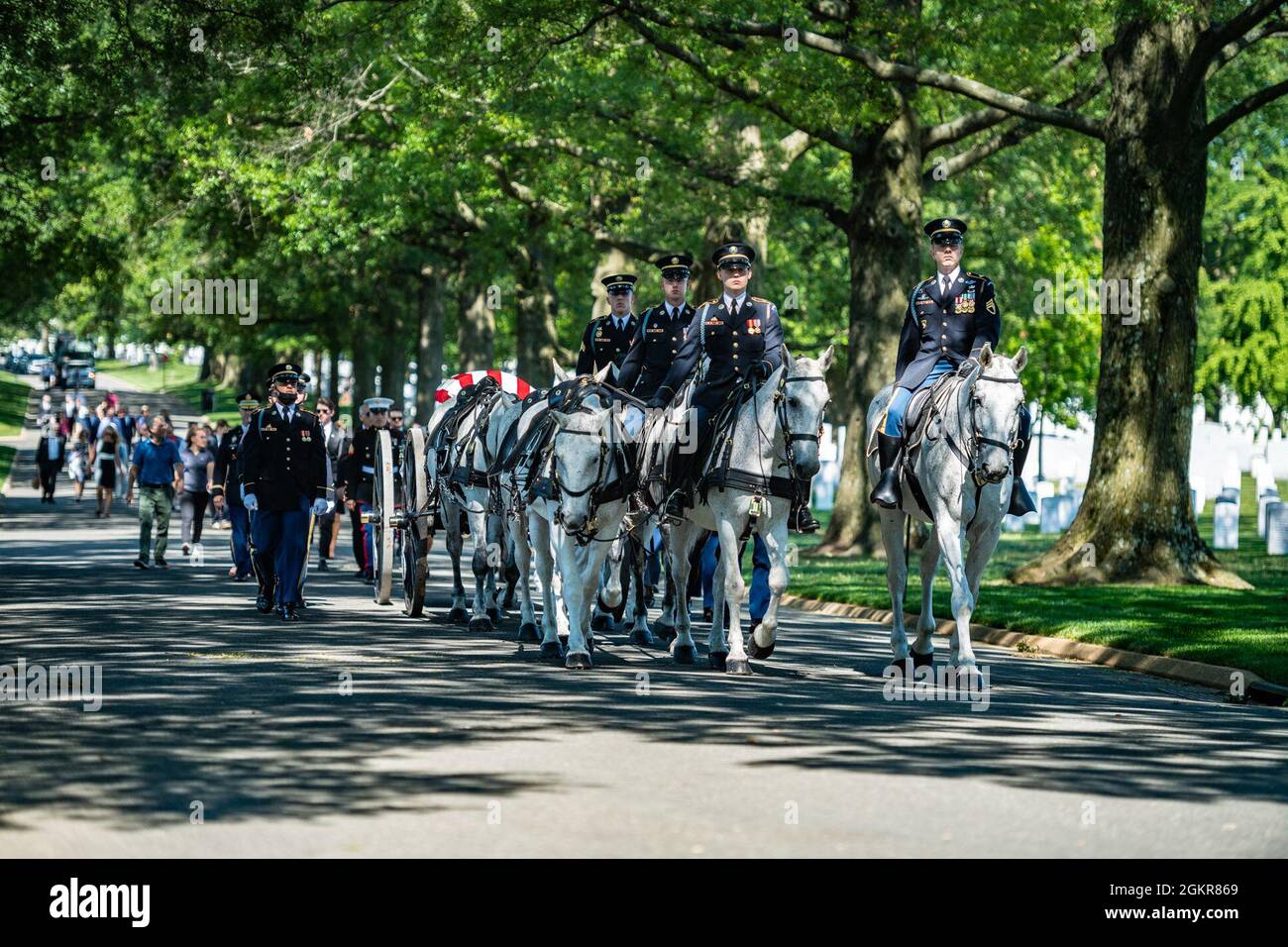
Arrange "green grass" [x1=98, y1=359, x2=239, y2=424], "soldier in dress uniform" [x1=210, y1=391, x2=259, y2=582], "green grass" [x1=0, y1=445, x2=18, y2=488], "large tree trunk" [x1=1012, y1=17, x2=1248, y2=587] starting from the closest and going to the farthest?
"large tree trunk" [x1=1012, y1=17, x2=1248, y2=587]
"soldier in dress uniform" [x1=210, y1=391, x2=259, y2=582]
"green grass" [x1=0, y1=445, x2=18, y2=488]
"green grass" [x1=98, y1=359, x2=239, y2=424]

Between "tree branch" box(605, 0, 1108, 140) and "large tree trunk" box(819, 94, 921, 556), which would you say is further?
"large tree trunk" box(819, 94, 921, 556)

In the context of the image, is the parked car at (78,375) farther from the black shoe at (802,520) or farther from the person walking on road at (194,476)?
the black shoe at (802,520)

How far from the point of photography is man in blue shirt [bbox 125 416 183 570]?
25.3 m

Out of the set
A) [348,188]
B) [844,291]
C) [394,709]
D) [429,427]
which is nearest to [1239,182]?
[844,291]

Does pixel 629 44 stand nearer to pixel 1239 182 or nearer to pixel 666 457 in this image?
pixel 666 457

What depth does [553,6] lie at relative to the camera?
24.1 metres

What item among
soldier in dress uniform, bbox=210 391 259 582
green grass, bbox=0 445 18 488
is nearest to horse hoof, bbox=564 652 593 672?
soldier in dress uniform, bbox=210 391 259 582

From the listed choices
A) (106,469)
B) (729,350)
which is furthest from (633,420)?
(106,469)

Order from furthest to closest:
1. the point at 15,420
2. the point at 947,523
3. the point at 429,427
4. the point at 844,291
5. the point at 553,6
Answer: the point at 15,420 < the point at 844,291 < the point at 553,6 < the point at 429,427 < the point at 947,523

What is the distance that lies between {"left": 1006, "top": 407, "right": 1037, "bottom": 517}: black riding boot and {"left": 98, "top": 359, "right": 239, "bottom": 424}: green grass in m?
69.5

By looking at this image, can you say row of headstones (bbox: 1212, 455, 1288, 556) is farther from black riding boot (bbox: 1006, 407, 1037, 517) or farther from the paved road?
black riding boot (bbox: 1006, 407, 1037, 517)

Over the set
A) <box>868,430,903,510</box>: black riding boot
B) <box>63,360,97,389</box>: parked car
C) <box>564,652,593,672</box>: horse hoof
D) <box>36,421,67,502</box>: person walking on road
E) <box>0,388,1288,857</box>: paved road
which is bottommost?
<box>0,388,1288,857</box>: paved road

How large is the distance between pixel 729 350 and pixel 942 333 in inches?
67.2

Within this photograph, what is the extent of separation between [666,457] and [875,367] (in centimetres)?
1507
